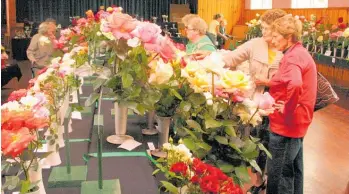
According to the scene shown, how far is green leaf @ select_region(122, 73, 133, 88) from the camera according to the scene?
148cm

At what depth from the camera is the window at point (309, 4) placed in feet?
32.3

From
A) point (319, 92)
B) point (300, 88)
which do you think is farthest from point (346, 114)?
point (300, 88)

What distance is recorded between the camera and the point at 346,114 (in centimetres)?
593

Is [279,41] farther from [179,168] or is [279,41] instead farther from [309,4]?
[309,4]

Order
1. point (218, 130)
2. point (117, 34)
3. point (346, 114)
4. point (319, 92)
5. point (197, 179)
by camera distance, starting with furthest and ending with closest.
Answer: point (346, 114), point (319, 92), point (117, 34), point (218, 130), point (197, 179)

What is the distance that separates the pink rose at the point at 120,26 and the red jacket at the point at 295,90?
42.5 inches

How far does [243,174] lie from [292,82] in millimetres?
1165


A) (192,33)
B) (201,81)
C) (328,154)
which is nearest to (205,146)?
(201,81)

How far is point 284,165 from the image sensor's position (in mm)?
2539

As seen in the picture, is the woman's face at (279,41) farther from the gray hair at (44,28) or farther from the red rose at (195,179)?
the gray hair at (44,28)

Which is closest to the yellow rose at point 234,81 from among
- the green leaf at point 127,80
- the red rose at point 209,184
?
the red rose at point 209,184

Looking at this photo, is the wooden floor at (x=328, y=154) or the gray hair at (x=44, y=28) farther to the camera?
the gray hair at (x=44, y=28)

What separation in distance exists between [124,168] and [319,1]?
372 inches

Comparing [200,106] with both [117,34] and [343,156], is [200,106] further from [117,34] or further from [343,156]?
[343,156]
